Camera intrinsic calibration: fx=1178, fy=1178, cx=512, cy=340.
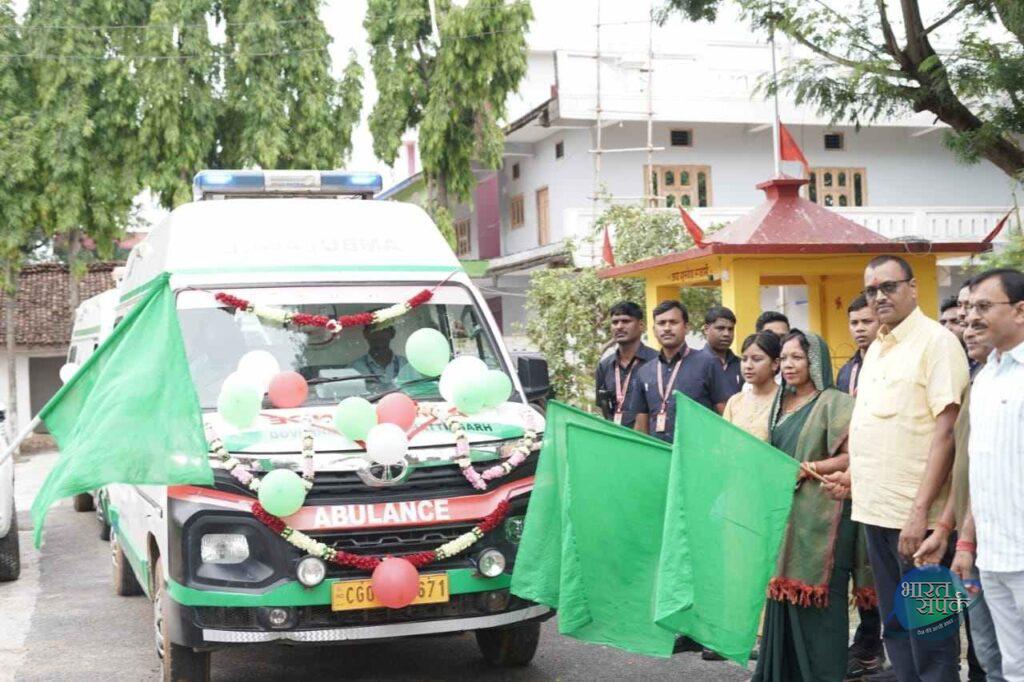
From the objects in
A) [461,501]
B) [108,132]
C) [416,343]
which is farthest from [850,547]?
[108,132]

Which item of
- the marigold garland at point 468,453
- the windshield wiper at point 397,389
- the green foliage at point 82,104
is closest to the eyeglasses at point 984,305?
→ the marigold garland at point 468,453

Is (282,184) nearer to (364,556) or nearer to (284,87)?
(364,556)

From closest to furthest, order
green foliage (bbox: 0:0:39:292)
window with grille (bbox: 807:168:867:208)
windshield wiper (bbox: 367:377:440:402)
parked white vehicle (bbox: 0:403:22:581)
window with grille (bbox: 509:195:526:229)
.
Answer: windshield wiper (bbox: 367:377:440:402), parked white vehicle (bbox: 0:403:22:581), green foliage (bbox: 0:0:39:292), window with grille (bbox: 807:168:867:208), window with grille (bbox: 509:195:526:229)

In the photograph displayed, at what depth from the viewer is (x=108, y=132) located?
2414 cm

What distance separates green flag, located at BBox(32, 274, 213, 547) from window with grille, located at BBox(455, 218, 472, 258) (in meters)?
26.6

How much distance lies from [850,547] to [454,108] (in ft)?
62.2

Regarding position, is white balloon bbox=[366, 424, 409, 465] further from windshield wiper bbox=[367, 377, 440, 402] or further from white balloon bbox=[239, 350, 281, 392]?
white balloon bbox=[239, 350, 281, 392]

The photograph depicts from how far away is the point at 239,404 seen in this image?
541cm

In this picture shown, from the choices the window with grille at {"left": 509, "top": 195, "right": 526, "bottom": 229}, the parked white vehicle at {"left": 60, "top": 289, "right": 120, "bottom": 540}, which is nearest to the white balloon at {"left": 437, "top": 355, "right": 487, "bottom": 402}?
the parked white vehicle at {"left": 60, "top": 289, "right": 120, "bottom": 540}

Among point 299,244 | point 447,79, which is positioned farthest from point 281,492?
point 447,79

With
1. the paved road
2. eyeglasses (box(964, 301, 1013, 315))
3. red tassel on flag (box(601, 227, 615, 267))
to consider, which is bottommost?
the paved road

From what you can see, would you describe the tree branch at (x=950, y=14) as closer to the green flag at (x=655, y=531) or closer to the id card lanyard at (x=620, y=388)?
the id card lanyard at (x=620, y=388)

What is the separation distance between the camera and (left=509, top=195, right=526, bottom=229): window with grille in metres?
28.1

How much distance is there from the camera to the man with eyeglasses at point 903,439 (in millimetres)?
4469
